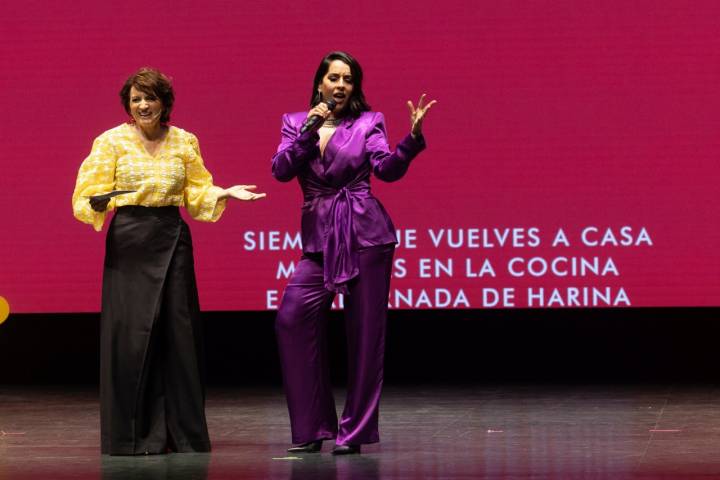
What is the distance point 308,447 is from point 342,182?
2.58 ft

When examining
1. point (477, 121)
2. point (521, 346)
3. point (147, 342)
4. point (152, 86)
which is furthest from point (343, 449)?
point (521, 346)

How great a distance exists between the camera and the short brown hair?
169 inches

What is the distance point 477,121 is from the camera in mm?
6352

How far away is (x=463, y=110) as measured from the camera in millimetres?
6352

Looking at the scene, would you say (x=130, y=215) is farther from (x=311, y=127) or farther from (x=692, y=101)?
(x=692, y=101)

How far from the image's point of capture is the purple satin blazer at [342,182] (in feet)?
13.7

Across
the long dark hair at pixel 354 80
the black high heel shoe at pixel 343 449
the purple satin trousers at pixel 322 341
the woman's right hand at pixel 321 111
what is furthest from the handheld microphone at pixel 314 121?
the black high heel shoe at pixel 343 449

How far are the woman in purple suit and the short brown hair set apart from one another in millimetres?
374

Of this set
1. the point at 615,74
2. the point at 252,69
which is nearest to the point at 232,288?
the point at 252,69

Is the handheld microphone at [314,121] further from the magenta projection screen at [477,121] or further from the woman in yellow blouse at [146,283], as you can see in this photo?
the magenta projection screen at [477,121]

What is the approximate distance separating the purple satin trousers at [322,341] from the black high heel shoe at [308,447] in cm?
2

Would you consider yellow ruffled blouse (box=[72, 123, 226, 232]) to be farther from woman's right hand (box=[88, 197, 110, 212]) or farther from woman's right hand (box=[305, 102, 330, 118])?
woman's right hand (box=[305, 102, 330, 118])

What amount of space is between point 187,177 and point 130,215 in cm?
23

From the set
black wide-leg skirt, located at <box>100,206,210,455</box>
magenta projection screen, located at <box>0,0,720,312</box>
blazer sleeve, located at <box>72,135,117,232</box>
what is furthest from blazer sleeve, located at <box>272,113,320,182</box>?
magenta projection screen, located at <box>0,0,720,312</box>
